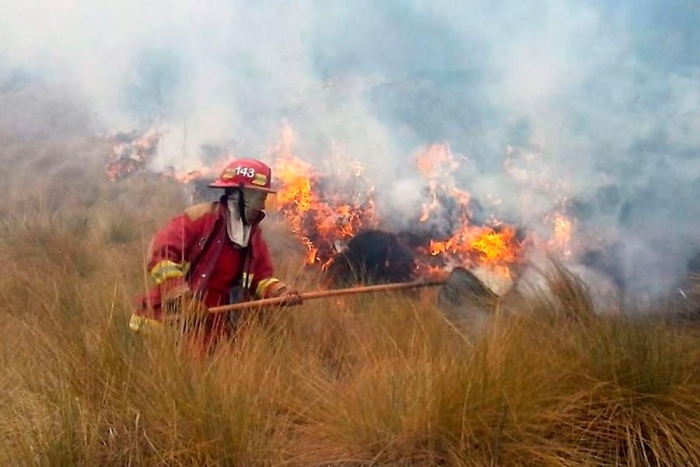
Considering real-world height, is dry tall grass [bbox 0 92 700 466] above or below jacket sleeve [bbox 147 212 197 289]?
below

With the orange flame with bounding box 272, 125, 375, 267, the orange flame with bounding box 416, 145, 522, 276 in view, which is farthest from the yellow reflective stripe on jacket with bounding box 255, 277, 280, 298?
the orange flame with bounding box 272, 125, 375, 267

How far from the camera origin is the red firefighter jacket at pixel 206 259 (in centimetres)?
400

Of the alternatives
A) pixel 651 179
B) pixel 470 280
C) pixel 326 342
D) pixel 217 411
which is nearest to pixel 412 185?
pixel 651 179

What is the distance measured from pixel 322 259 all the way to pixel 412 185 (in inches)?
59.8

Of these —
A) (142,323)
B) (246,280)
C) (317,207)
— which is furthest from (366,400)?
(317,207)

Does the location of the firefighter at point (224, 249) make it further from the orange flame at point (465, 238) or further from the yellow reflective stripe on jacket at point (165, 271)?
the orange flame at point (465, 238)

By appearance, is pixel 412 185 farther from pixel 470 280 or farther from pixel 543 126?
pixel 470 280

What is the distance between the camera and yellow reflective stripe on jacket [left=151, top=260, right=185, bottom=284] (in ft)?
13.0

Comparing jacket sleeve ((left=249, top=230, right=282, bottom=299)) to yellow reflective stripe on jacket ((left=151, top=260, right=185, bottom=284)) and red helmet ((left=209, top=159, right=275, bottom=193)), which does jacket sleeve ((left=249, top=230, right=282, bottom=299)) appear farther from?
yellow reflective stripe on jacket ((left=151, top=260, right=185, bottom=284))

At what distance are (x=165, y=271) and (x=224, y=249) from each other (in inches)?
21.5

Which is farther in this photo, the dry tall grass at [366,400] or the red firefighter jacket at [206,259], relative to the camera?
the red firefighter jacket at [206,259]

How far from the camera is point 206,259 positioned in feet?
14.3

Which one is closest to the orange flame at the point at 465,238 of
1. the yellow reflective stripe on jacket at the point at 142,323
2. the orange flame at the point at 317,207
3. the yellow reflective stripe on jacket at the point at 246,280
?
the orange flame at the point at 317,207

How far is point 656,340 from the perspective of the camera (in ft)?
9.62
